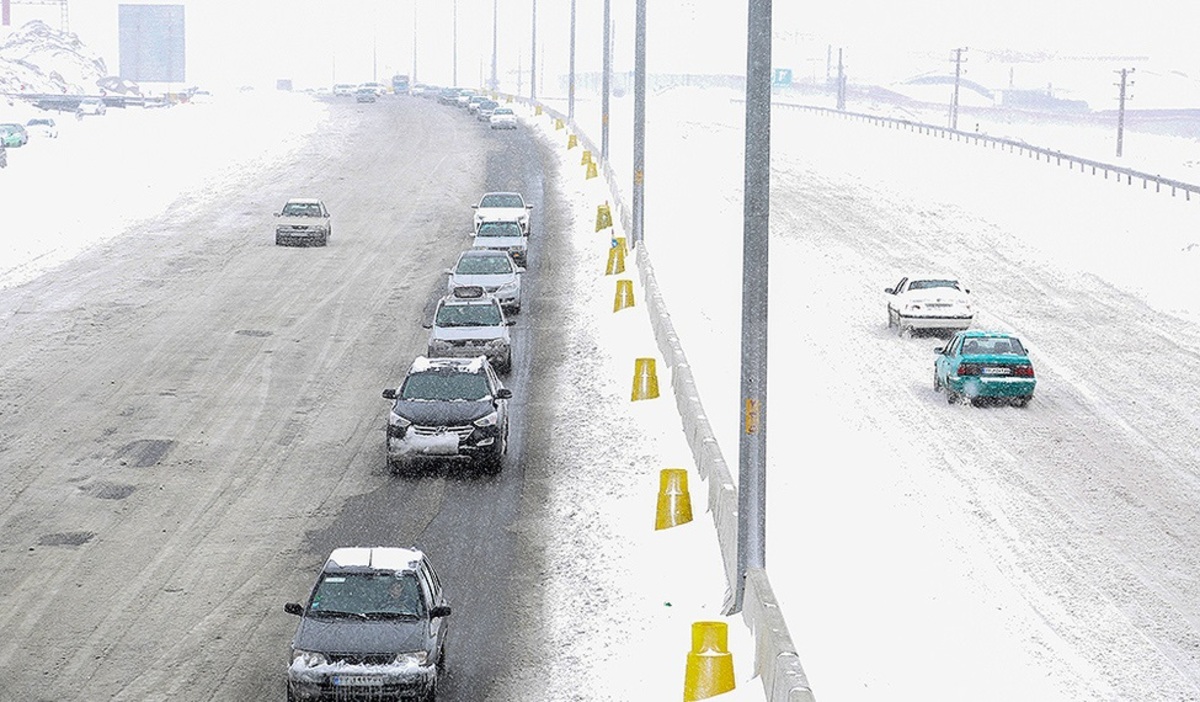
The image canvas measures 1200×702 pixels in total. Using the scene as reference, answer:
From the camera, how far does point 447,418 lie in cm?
2427

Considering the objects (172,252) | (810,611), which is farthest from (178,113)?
(810,611)

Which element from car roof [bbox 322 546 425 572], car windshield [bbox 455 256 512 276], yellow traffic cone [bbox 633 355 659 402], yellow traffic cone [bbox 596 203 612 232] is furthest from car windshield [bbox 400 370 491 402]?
yellow traffic cone [bbox 596 203 612 232]

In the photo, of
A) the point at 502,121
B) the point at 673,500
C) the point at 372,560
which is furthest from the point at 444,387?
the point at 502,121

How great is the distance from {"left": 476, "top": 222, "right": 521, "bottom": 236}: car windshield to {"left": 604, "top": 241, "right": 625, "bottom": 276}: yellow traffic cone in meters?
2.52

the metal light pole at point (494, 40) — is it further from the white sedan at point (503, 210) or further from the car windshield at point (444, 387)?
the car windshield at point (444, 387)

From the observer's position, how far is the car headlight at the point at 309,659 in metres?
14.6

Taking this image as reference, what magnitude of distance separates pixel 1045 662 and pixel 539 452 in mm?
9508

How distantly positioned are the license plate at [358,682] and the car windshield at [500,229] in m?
30.9

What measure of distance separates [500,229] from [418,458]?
2154 centimetres

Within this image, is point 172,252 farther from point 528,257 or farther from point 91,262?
point 528,257

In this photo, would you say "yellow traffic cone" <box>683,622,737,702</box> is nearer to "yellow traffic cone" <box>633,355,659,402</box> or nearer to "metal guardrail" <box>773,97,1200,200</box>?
"yellow traffic cone" <box>633,355,659,402</box>

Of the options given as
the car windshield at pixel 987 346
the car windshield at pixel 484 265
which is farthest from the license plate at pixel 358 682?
the car windshield at pixel 484 265

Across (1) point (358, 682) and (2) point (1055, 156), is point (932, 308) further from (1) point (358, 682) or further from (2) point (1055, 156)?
(2) point (1055, 156)

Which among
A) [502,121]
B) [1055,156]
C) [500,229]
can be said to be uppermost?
[502,121]
